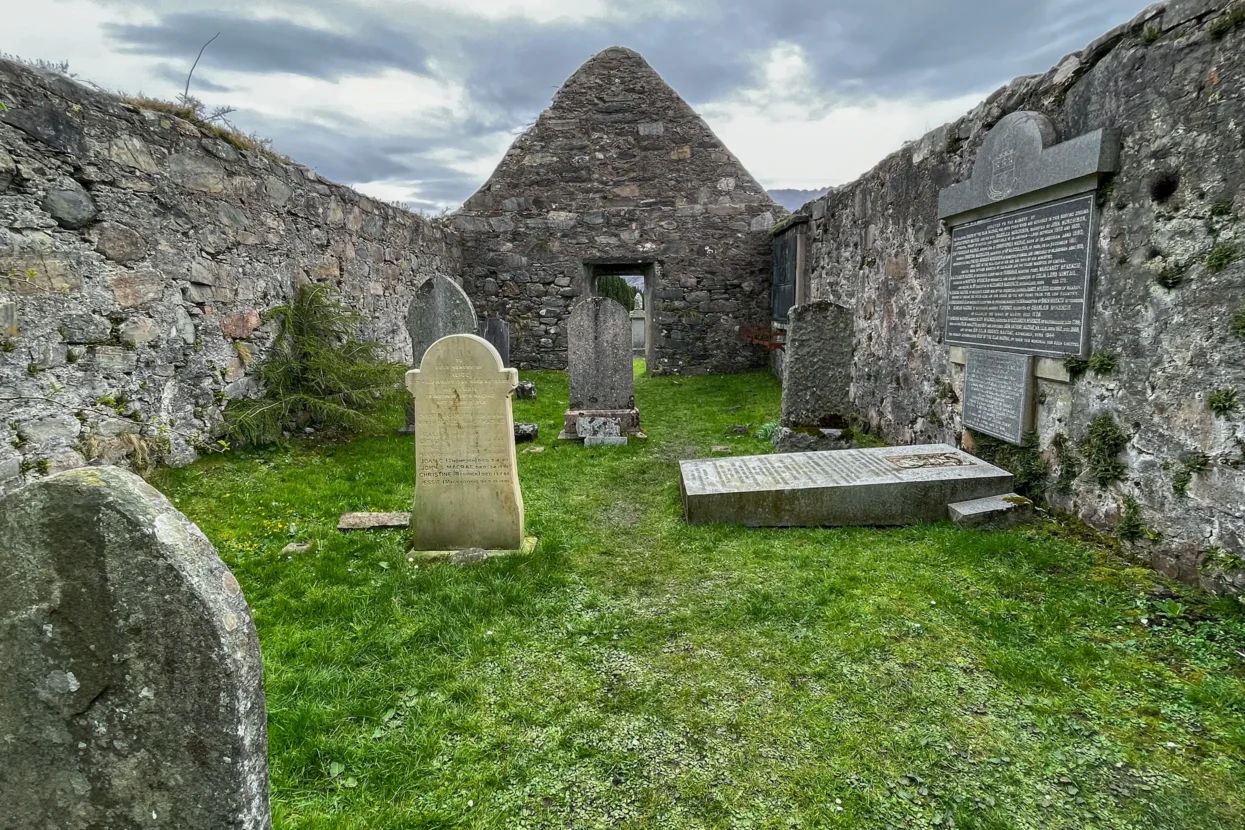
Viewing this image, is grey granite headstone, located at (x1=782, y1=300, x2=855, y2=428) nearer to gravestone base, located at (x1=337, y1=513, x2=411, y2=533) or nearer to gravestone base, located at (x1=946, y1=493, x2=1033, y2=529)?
gravestone base, located at (x1=946, y1=493, x2=1033, y2=529)

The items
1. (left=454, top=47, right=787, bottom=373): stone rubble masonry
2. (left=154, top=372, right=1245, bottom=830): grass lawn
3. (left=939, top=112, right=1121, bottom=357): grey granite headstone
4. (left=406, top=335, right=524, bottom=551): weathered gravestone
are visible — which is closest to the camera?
(left=154, top=372, right=1245, bottom=830): grass lawn

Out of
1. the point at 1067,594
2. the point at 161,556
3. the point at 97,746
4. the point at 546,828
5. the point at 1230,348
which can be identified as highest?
the point at 1230,348

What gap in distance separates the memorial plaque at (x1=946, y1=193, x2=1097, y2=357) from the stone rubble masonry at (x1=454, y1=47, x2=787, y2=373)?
7525mm

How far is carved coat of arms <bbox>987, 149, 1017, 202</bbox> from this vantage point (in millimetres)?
4289

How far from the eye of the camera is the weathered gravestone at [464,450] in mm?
3836

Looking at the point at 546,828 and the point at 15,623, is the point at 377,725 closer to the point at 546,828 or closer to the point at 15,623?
the point at 546,828

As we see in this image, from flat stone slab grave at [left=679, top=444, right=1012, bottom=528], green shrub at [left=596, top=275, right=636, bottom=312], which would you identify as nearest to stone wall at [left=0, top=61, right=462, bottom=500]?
flat stone slab grave at [left=679, top=444, right=1012, bottom=528]

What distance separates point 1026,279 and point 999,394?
0.84 meters

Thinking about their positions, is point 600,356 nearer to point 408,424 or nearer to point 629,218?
point 408,424

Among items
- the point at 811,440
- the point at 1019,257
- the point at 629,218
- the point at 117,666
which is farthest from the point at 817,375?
the point at 629,218

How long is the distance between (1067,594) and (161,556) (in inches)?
149

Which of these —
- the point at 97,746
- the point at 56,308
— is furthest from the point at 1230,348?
the point at 56,308

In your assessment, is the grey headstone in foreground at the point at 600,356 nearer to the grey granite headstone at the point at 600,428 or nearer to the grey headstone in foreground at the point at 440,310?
the grey granite headstone at the point at 600,428

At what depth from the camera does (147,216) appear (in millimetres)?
4855
